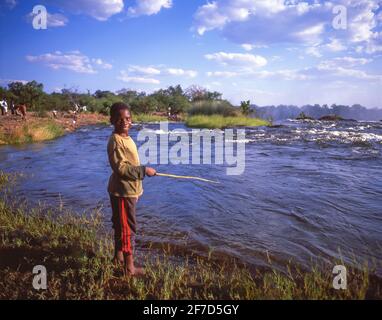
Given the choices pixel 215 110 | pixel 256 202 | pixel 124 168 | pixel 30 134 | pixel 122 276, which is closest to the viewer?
pixel 124 168

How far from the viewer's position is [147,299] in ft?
9.10

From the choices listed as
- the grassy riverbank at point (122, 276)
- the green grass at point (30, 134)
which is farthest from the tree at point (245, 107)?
the grassy riverbank at point (122, 276)

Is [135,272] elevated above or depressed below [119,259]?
below

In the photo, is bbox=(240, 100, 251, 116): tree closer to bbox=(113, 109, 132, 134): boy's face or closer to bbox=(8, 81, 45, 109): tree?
bbox=(8, 81, 45, 109): tree

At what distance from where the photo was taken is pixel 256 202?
644 centimetres

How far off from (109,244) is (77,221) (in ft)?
3.43

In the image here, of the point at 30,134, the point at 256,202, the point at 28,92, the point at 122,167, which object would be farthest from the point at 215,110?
the point at 122,167

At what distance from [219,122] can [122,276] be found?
24.2 meters

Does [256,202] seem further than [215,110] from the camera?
No

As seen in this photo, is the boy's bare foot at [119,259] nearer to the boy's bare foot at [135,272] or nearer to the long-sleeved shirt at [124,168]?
the boy's bare foot at [135,272]

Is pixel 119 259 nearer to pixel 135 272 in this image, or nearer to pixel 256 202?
pixel 135 272

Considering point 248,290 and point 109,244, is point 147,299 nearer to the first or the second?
point 248,290

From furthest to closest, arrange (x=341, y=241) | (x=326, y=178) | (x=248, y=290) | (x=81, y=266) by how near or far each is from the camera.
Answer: (x=326, y=178) < (x=341, y=241) < (x=81, y=266) < (x=248, y=290)

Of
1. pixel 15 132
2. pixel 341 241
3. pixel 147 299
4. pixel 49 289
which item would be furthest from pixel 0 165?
pixel 341 241
